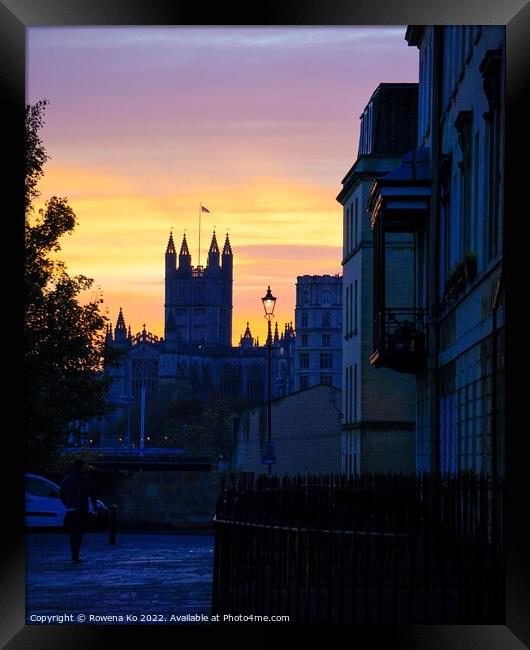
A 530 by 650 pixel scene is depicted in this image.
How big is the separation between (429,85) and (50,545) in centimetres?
1156

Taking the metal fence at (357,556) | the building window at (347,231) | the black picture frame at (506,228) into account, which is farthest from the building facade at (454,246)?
the building window at (347,231)

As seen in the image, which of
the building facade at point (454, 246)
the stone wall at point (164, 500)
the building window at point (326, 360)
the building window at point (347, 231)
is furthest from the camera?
the building window at point (326, 360)

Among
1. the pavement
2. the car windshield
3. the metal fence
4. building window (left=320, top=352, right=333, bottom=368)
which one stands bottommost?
the pavement

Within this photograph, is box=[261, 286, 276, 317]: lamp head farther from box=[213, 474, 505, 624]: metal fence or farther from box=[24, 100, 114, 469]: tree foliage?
box=[213, 474, 505, 624]: metal fence

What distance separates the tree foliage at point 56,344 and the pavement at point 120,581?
2.32 meters

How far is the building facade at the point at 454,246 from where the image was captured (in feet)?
67.5

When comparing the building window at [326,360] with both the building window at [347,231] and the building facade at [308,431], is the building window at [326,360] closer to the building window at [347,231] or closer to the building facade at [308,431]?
the building facade at [308,431]

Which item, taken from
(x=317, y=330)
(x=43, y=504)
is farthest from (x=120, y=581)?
(x=317, y=330)

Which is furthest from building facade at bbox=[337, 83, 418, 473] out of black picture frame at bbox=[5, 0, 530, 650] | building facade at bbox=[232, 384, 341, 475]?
black picture frame at bbox=[5, 0, 530, 650]

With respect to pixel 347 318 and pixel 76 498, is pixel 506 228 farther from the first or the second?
pixel 347 318

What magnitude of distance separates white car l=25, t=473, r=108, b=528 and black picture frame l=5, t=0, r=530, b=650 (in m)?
21.6

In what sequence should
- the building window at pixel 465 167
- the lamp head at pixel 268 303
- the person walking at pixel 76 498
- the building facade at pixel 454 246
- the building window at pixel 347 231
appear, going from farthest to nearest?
the building window at pixel 347 231 → the lamp head at pixel 268 303 → the person walking at pixel 76 498 → the building window at pixel 465 167 → the building facade at pixel 454 246

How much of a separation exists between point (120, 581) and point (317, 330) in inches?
6339

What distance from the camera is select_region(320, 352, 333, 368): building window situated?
176575mm
